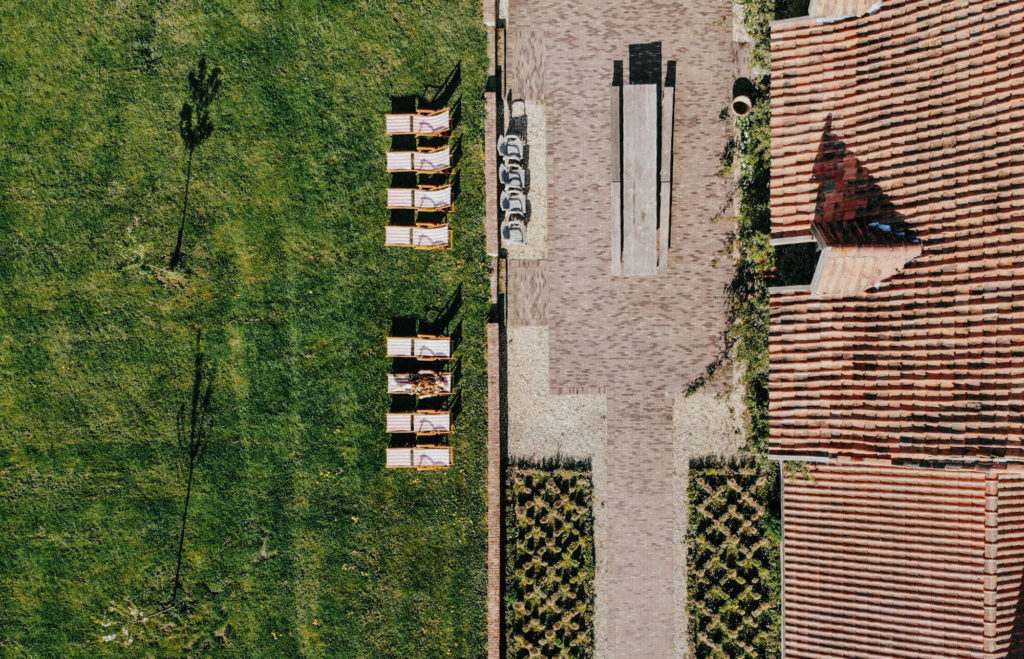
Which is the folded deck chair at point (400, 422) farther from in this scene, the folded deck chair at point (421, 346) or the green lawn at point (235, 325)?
the folded deck chair at point (421, 346)

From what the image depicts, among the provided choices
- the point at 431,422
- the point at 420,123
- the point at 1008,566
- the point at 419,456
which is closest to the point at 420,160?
the point at 420,123

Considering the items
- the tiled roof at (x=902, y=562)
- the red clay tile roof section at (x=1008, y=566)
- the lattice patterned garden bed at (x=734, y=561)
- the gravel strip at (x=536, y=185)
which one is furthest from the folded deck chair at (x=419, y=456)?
the red clay tile roof section at (x=1008, y=566)

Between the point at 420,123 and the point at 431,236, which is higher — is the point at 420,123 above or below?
above

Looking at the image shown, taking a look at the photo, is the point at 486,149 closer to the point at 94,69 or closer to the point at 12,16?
the point at 94,69

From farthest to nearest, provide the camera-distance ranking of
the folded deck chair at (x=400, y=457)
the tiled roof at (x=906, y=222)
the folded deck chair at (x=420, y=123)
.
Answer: the folded deck chair at (x=400, y=457) → the folded deck chair at (x=420, y=123) → the tiled roof at (x=906, y=222)

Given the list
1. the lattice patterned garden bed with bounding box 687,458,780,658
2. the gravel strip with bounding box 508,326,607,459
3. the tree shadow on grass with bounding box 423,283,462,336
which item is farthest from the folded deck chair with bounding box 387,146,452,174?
the lattice patterned garden bed with bounding box 687,458,780,658

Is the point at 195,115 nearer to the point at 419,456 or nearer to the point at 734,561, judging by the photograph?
the point at 419,456
